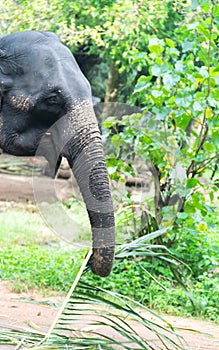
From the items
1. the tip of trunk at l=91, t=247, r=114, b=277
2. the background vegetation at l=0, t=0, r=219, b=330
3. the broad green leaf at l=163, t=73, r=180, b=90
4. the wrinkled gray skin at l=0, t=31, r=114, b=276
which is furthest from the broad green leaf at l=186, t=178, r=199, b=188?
the tip of trunk at l=91, t=247, r=114, b=277

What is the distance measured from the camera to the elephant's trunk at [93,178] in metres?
3.87

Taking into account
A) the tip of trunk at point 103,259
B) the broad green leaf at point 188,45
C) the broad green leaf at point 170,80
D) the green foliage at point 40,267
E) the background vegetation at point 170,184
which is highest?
the tip of trunk at point 103,259

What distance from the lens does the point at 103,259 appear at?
386 cm

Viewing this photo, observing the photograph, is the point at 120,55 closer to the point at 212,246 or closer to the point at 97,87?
the point at 97,87

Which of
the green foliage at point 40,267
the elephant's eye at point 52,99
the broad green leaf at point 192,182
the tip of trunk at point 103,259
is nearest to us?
the tip of trunk at point 103,259

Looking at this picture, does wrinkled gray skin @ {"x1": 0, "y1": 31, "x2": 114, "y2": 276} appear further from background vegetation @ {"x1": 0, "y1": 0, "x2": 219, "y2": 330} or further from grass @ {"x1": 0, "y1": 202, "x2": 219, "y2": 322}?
grass @ {"x1": 0, "y1": 202, "x2": 219, "y2": 322}

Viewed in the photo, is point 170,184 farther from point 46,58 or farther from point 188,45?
point 46,58

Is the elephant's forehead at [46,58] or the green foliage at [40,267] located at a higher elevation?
the elephant's forehead at [46,58]

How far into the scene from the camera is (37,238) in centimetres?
953

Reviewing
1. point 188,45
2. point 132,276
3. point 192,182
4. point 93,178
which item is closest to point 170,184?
point 192,182

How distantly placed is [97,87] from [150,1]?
375 centimetres

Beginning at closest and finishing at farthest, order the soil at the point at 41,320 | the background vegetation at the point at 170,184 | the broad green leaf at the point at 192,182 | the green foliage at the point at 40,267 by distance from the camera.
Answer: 1. the soil at the point at 41,320
2. the background vegetation at the point at 170,184
3. the broad green leaf at the point at 192,182
4. the green foliage at the point at 40,267

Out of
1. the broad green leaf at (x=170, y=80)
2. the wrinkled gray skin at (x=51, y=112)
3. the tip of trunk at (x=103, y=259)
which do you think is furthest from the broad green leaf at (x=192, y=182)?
the tip of trunk at (x=103, y=259)

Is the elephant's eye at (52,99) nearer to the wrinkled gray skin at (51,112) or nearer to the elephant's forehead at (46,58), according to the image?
the wrinkled gray skin at (51,112)
